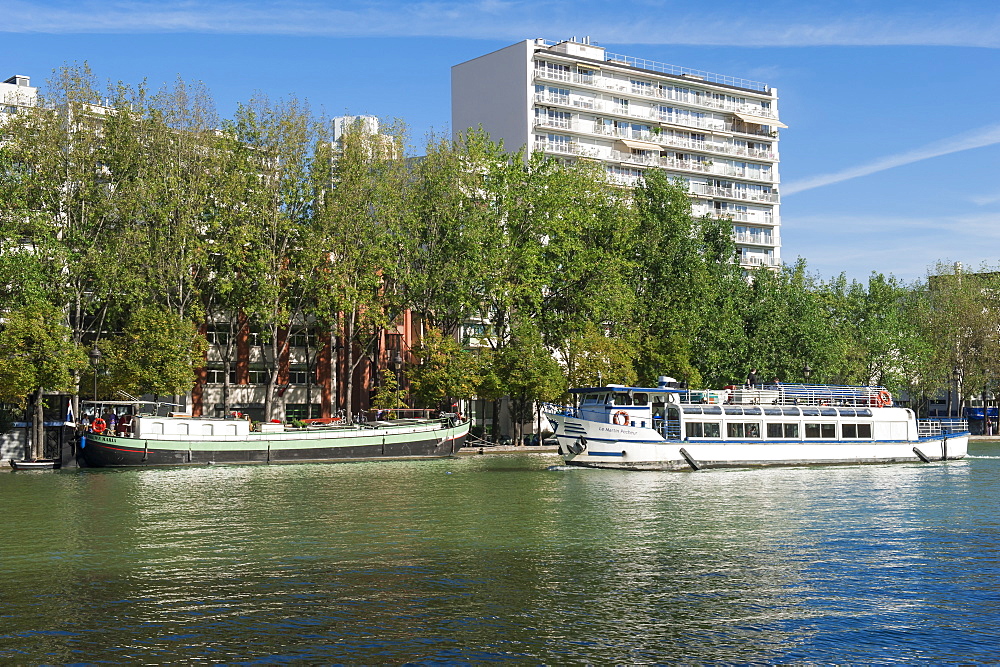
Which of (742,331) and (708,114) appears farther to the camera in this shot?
(708,114)

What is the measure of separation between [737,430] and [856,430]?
361 inches

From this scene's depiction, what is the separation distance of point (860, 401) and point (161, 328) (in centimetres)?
4701

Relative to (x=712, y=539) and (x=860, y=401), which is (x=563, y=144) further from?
(x=712, y=539)

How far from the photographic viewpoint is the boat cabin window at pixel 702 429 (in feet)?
209

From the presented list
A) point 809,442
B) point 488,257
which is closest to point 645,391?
point 809,442

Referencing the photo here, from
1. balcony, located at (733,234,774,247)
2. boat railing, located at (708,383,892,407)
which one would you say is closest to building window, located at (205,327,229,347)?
boat railing, located at (708,383,892,407)

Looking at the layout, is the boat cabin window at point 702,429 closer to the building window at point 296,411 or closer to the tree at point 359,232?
the tree at point 359,232

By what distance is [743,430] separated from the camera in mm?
65375

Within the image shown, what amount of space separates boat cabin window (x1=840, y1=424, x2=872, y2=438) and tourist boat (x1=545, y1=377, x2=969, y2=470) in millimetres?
62

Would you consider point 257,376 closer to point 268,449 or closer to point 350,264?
point 350,264

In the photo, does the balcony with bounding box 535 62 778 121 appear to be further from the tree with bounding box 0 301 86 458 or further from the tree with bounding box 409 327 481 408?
the tree with bounding box 0 301 86 458

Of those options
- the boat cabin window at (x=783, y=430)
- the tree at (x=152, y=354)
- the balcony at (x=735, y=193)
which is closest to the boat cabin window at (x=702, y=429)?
the boat cabin window at (x=783, y=430)

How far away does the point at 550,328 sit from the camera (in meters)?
87.1

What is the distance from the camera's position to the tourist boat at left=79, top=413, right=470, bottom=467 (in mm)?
62469
